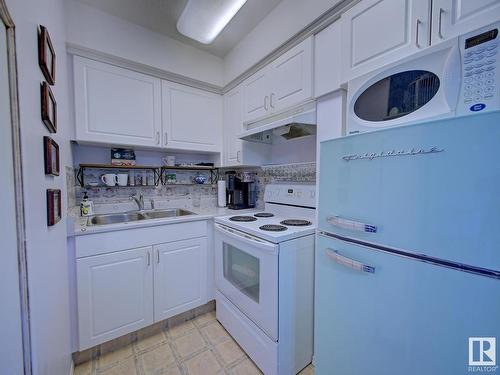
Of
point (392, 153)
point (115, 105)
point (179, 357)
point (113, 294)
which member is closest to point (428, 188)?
point (392, 153)

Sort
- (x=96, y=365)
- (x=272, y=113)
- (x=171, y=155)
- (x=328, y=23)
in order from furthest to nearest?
1. (x=171, y=155)
2. (x=272, y=113)
3. (x=96, y=365)
4. (x=328, y=23)

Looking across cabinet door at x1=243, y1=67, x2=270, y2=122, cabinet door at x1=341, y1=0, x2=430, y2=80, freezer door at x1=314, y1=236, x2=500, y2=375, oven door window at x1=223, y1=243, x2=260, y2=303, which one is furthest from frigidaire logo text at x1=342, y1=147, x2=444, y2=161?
cabinet door at x1=243, y1=67, x2=270, y2=122

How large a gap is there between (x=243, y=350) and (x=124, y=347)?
35.8 inches

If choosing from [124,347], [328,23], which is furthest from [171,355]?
[328,23]

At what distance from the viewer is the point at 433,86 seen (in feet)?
2.54

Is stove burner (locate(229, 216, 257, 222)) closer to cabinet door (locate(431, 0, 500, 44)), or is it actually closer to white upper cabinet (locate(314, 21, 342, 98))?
white upper cabinet (locate(314, 21, 342, 98))

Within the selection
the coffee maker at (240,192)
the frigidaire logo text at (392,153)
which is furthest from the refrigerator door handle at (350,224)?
the coffee maker at (240,192)

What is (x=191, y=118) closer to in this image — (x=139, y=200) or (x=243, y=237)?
(x=139, y=200)

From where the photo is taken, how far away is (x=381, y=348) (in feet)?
2.71

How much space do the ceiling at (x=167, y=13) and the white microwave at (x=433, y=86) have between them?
1.19 metres

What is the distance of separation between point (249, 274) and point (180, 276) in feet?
2.19

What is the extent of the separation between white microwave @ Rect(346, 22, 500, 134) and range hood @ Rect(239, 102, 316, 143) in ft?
1.29

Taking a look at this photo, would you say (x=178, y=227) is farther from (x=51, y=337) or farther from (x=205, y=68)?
(x=205, y=68)

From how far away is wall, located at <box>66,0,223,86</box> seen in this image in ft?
5.13
